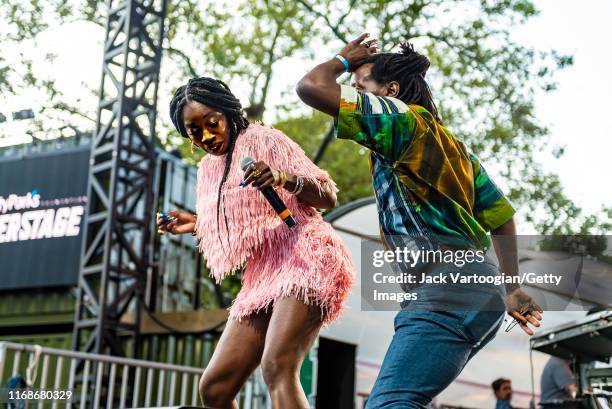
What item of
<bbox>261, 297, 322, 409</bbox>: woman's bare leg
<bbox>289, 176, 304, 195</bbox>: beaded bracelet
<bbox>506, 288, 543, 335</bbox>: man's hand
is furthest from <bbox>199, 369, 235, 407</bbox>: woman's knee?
<bbox>506, 288, 543, 335</bbox>: man's hand

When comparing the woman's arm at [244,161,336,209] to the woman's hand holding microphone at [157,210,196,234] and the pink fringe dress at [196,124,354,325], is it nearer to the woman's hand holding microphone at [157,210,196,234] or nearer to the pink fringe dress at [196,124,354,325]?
the pink fringe dress at [196,124,354,325]

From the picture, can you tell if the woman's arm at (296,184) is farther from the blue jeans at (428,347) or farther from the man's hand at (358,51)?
the blue jeans at (428,347)

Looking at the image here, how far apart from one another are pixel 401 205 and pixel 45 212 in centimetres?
836

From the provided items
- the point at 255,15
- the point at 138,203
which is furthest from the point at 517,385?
the point at 255,15

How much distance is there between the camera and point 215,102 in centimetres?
270

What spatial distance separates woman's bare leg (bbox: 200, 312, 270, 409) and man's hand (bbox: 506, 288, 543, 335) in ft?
2.81

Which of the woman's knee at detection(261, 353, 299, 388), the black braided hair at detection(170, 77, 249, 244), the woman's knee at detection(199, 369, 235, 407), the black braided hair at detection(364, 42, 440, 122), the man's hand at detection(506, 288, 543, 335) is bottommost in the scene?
the woman's knee at detection(199, 369, 235, 407)

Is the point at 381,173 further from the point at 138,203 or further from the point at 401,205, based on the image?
the point at 138,203

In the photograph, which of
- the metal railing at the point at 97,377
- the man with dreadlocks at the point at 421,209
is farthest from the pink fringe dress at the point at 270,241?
the metal railing at the point at 97,377

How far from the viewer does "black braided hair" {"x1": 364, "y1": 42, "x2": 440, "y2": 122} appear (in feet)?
7.01

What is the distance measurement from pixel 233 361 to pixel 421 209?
36.1 inches

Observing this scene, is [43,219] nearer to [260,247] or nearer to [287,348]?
[260,247]

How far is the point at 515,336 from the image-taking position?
8.24 meters

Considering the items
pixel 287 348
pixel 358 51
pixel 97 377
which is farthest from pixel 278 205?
pixel 97 377
